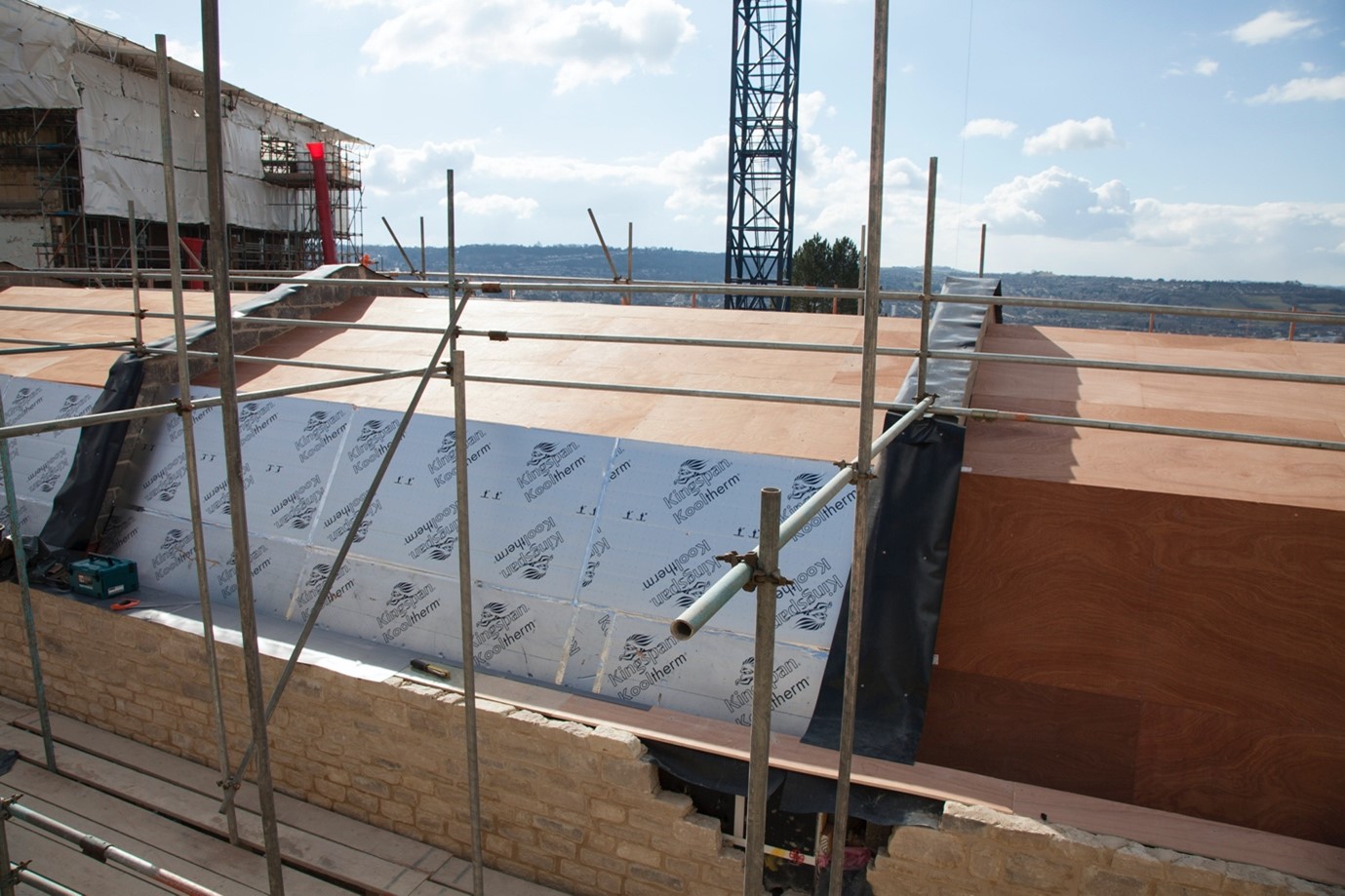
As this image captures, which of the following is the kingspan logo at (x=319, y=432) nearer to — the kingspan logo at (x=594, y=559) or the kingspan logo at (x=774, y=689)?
the kingspan logo at (x=594, y=559)

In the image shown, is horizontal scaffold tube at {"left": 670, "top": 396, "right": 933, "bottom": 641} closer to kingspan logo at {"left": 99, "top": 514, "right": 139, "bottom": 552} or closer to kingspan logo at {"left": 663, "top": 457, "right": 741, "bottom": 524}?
kingspan logo at {"left": 663, "top": 457, "right": 741, "bottom": 524}

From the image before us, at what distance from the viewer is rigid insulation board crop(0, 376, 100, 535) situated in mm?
8883

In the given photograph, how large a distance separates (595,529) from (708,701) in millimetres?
1594

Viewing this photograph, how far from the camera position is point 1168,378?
7.31 metres

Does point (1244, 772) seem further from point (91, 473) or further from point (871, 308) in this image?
point (91, 473)

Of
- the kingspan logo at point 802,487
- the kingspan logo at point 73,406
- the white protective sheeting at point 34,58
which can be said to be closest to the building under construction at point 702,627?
the kingspan logo at point 802,487

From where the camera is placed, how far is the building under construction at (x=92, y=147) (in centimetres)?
2189

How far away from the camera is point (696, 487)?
6605 mm

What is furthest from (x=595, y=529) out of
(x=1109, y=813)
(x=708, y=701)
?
(x=1109, y=813)

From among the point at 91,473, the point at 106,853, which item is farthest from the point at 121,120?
the point at 106,853

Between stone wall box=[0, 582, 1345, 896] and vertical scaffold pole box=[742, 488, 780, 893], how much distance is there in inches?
90.4

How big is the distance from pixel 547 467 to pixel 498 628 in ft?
4.41

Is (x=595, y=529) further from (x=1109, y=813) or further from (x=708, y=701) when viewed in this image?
(x=1109, y=813)

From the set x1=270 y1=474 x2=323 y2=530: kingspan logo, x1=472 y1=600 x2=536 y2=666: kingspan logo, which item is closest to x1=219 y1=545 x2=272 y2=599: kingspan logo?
x1=270 y1=474 x2=323 y2=530: kingspan logo
